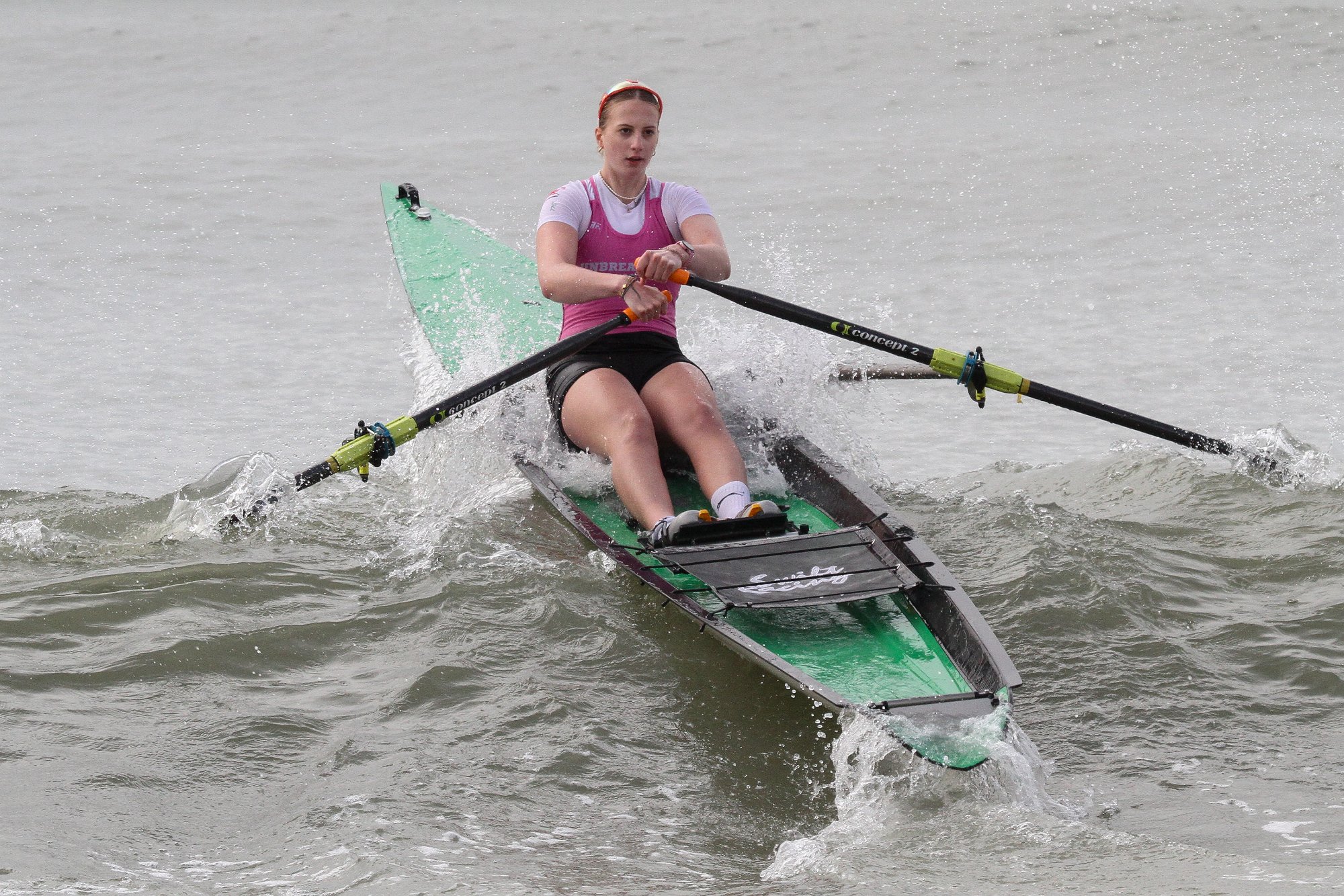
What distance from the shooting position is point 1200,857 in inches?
121

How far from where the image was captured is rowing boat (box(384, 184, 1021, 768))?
11.6 ft

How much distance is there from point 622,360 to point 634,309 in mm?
460

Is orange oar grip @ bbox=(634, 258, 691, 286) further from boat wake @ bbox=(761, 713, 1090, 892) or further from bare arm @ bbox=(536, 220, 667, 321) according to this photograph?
boat wake @ bbox=(761, 713, 1090, 892)

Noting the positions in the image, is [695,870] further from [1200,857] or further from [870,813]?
[1200,857]

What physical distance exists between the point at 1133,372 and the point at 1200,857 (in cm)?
489

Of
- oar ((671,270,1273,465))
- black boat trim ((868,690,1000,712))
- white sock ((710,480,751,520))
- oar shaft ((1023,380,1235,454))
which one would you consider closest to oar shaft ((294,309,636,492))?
oar ((671,270,1273,465))

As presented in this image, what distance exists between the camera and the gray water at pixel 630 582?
10.7ft

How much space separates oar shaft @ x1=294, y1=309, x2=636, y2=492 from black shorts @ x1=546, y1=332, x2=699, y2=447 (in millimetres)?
234

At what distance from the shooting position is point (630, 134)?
4930 mm

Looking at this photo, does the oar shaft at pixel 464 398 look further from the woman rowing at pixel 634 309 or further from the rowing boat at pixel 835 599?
the rowing boat at pixel 835 599

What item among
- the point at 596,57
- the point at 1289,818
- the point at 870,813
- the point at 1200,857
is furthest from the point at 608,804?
the point at 596,57

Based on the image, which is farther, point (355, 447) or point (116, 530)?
point (116, 530)

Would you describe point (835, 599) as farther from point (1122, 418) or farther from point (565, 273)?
point (1122, 418)

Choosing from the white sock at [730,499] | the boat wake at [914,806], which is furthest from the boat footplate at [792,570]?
Answer: the boat wake at [914,806]
